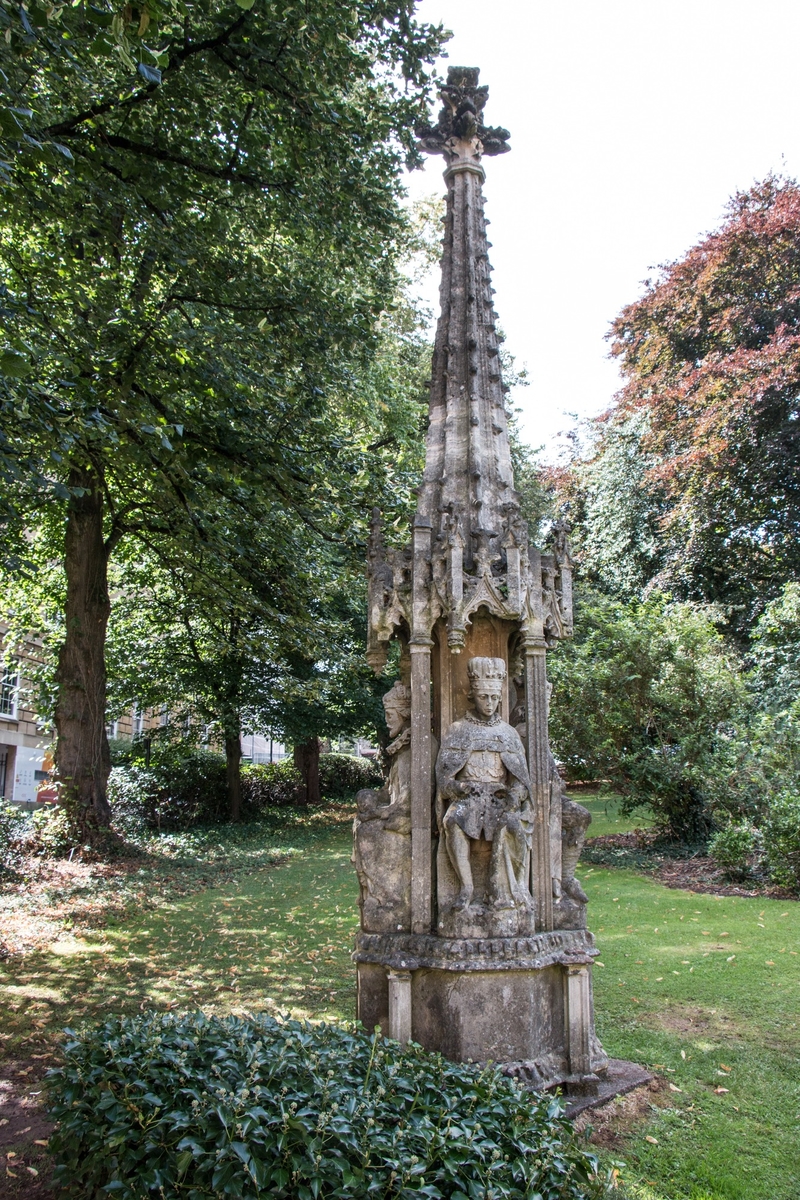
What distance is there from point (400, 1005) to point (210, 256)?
7.86 m

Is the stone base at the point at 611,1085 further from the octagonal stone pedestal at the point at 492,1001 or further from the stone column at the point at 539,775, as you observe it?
the stone column at the point at 539,775

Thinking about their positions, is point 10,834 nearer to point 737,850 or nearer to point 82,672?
point 82,672

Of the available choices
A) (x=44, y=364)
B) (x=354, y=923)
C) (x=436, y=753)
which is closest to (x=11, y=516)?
(x=44, y=364)

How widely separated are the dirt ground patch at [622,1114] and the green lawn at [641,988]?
0.25 feet

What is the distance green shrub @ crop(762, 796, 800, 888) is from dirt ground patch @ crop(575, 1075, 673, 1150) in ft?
23.6

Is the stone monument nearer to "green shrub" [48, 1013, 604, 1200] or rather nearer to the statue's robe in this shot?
the statue's robe

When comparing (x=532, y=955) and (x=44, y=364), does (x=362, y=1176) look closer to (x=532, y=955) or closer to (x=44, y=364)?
(x=532, y=955)

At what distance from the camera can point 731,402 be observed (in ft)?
64.1

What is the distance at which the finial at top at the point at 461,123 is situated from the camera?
689 centimetres

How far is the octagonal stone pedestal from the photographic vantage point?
5.09 m

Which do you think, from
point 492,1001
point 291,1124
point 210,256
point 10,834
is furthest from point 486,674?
point 10,834

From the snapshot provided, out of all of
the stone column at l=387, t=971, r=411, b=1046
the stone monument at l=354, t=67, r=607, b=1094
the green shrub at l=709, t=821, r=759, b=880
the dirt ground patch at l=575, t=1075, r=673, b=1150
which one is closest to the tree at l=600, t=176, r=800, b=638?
the green shrub at l=709, t=821, r=759, b=880

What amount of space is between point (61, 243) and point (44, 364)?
4.51ft

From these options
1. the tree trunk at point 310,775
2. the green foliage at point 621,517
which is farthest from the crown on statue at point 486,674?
the green foliage at point 621,517
